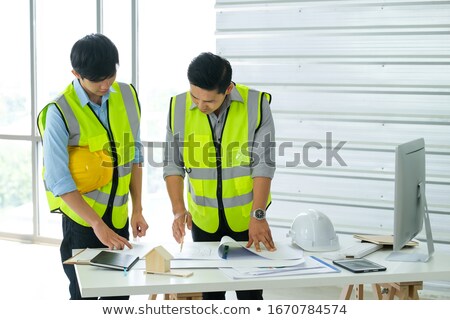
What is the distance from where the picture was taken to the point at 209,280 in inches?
108

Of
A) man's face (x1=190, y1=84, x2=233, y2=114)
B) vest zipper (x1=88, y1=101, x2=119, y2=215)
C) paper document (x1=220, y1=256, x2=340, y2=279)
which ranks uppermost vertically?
man's face (x1=190, y1=84, x2=233, y2=114)

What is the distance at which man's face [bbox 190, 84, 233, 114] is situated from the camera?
119 inches

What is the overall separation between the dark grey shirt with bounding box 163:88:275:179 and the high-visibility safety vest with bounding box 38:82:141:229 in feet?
0.59

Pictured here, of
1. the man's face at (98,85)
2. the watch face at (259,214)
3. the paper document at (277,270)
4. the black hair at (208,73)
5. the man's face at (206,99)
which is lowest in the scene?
the paper document at (277,270)

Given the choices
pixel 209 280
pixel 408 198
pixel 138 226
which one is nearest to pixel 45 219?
pixel 138 226

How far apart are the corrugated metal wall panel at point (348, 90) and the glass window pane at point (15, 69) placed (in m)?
2.28

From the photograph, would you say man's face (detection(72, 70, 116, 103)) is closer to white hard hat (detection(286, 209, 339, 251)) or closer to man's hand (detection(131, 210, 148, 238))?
man's hand (detection(131, 210, 148, 238))

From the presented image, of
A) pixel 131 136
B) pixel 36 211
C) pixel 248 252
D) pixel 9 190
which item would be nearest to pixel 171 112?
pixel 131 136

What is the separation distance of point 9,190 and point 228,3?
324 cm

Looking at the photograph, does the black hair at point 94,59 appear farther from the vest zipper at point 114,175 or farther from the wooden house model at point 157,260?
the wooden house model at point 157,260

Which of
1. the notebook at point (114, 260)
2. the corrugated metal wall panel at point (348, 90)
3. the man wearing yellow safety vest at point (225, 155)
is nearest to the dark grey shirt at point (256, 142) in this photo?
the man wearing yellow safety vest at point (225, 155)

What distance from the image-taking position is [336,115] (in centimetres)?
505

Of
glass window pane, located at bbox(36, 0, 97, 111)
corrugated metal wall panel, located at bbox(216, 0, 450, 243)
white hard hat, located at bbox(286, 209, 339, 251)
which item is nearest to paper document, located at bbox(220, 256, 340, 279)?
white hard hat, located at bbox(286, 209, 339, 251)

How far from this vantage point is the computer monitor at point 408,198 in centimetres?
288
